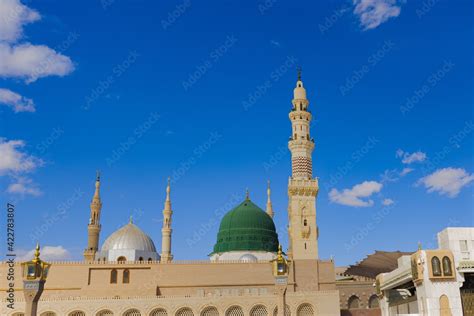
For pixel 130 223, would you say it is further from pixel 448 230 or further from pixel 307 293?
pixel 448 230

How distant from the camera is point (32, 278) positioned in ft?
80.2

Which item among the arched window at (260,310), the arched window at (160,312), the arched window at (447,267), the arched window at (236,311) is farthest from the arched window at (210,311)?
the arched window at (447,267)

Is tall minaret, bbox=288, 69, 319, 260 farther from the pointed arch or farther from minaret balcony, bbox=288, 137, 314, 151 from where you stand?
the pointed arch

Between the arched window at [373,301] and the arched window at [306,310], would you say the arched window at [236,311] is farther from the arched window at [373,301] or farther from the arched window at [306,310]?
the arched window at [373,301]

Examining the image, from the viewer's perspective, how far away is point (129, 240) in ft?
154

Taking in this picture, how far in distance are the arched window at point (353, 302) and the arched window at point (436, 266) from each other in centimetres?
2835

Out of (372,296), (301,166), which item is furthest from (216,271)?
(372,296)

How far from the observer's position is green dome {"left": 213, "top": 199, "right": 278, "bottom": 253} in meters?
49.2

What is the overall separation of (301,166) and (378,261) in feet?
35.7

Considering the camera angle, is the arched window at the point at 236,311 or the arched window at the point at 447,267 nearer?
the arched window at the point at 447,267

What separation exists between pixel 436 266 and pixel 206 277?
24.1 meters

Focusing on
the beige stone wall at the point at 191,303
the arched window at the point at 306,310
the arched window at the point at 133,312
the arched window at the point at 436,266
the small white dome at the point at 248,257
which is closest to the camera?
the arched window at the point at 436,266

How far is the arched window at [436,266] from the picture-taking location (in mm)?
20531

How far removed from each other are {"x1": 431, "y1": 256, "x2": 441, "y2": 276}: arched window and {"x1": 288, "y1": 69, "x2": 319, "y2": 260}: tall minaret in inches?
889
